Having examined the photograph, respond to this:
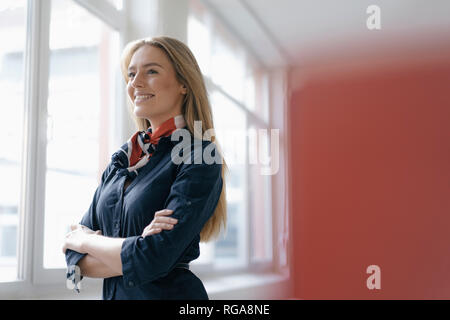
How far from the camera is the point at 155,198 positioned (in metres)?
1.19

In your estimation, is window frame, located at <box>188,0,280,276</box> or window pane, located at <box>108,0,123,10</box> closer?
window pane, located at <box>108,0,123,10</box>

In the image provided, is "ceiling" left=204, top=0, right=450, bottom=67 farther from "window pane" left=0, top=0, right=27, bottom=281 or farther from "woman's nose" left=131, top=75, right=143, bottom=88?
"woman's nose" left=131, top=75, right=143, bottom=88

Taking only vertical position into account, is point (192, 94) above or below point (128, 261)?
above

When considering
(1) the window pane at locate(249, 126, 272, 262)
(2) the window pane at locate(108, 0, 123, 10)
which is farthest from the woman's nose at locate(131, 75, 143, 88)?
(1) the window pane at locate(249, 126, 272, 262)

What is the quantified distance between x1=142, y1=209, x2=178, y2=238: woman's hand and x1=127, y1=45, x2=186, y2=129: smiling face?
0.30 m

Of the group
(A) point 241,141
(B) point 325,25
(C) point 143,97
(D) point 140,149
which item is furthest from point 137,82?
(A) point 241,141

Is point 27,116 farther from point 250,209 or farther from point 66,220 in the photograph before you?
point 250,209

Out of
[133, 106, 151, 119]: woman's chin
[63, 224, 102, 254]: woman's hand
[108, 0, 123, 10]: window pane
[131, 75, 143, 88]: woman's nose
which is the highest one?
[108, 0, 123, 10]: window pane

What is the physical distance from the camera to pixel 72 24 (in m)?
2.21

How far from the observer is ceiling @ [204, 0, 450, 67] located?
315 centimetres

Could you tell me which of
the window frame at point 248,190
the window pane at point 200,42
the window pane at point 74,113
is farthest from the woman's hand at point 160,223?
the window frame at point 248,190

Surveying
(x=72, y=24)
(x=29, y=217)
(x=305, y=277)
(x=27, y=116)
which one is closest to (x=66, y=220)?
(x=29, y=217)

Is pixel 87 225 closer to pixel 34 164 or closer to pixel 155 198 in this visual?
pixel 155 198

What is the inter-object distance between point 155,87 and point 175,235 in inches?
15.5
